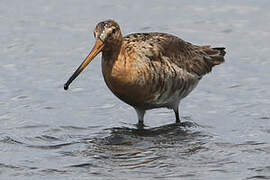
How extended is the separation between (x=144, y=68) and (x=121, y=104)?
5.89 ft

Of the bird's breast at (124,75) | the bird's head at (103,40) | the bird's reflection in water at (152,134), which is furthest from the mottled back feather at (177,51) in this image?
the bird's reflection in water at (152,134)

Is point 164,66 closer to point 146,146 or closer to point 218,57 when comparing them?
point 146,146

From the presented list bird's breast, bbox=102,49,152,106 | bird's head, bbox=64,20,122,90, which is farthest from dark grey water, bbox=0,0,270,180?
bird's head, bbox=64,20,122,90

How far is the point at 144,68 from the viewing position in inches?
476

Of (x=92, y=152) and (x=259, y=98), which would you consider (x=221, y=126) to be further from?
(x=92, y=152)

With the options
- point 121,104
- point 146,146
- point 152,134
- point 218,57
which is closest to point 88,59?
point 146,146

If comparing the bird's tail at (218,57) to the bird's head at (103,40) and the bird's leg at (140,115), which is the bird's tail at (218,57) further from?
the bird's head at (103,40)

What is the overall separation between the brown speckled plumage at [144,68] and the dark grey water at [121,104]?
1.29ft

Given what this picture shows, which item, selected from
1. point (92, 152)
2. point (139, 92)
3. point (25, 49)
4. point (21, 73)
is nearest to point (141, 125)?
point (139, 92)

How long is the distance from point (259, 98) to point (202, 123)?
118cm

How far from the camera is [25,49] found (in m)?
15.6

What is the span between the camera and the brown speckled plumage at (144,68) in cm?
1187

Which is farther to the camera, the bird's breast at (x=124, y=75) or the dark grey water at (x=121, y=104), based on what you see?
the bird's breast at (x=124, y=75)

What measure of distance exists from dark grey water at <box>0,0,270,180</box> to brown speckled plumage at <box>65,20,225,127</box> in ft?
1.29
